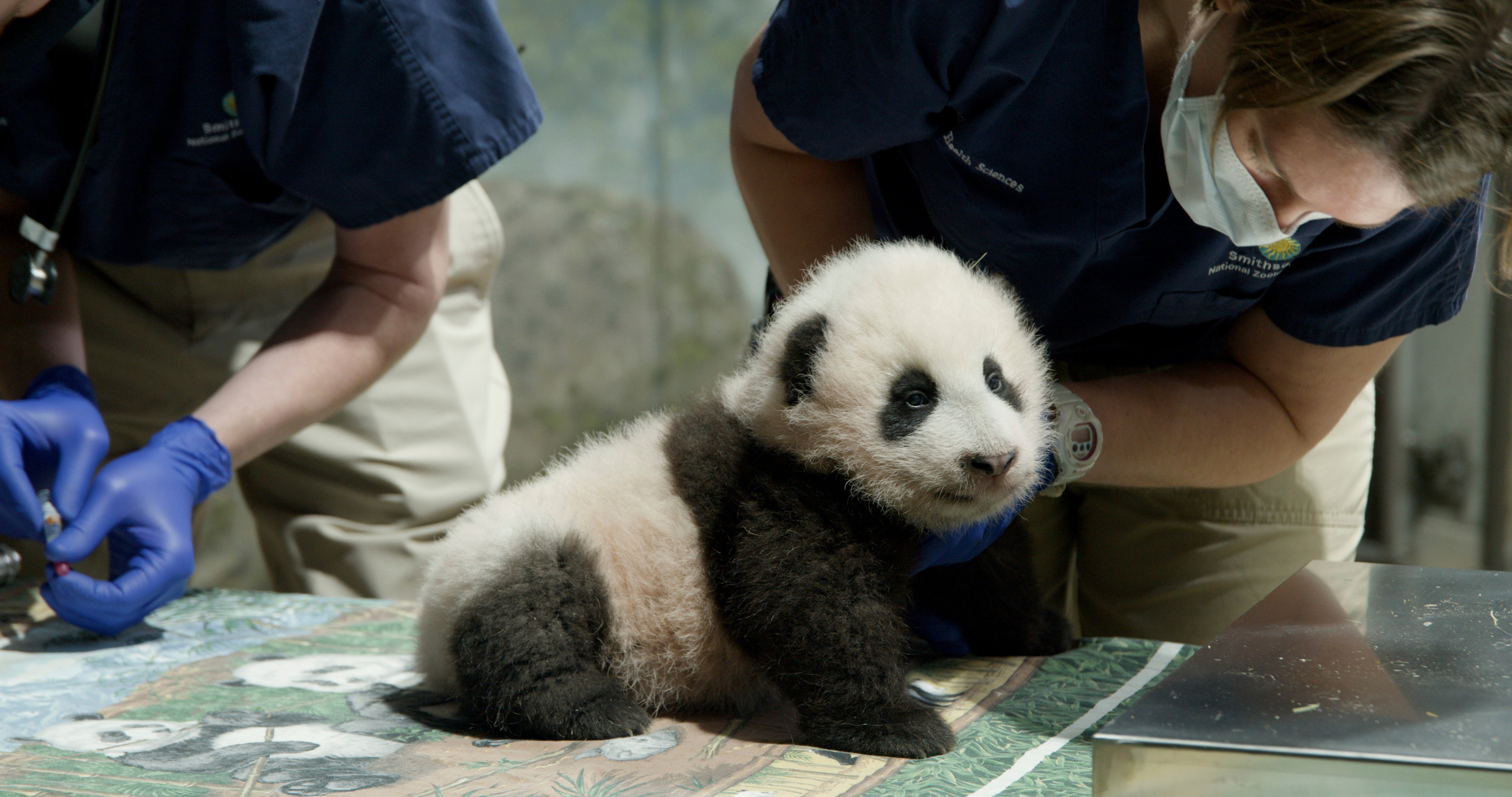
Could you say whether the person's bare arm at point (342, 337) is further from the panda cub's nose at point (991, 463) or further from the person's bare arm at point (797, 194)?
the panda cub's nose at point (991, 463)

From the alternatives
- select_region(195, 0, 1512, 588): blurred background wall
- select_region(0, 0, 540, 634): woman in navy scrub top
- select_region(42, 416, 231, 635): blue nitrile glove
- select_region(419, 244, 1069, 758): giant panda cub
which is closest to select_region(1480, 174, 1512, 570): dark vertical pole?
select_region(419, 244, 1069, 758): giant panda cub

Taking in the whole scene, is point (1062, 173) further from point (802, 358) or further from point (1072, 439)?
point (802, 358)

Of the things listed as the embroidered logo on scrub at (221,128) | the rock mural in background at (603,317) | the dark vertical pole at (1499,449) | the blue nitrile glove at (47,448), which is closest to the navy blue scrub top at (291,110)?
the embroidered logo on scrub at (221,128)

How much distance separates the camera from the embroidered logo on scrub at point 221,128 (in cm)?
144

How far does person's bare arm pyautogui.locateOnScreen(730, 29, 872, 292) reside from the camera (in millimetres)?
1366

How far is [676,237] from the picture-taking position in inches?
176

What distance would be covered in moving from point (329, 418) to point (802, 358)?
43.1 inches

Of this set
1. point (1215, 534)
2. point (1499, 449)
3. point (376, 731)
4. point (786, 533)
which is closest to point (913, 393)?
point (786, 533)

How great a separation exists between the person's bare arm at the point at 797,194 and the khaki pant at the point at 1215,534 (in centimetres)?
50

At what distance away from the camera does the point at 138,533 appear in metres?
1.30

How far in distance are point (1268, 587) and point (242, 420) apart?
1.41 m

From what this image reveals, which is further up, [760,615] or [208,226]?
[208,226]

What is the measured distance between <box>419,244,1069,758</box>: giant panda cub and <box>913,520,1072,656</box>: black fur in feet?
0.57

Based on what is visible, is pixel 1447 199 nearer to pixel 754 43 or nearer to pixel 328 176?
pixel 754 43
